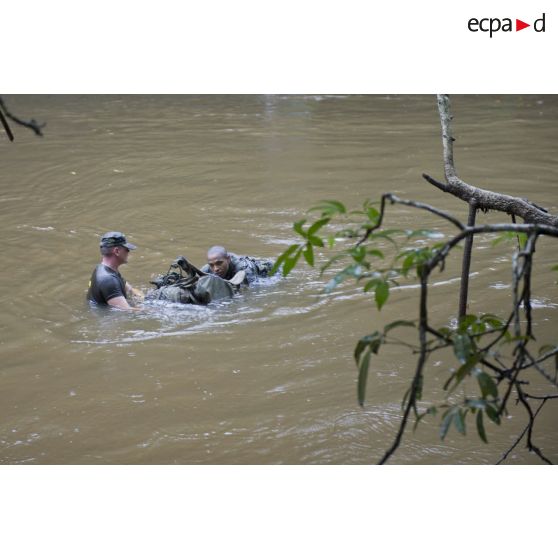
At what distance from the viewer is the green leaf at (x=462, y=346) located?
234cm

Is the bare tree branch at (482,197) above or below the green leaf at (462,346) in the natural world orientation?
above

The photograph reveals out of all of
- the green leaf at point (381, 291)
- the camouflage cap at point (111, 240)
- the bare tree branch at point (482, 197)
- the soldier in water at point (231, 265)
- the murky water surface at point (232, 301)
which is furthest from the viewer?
the soldier in water at point (231, 265)

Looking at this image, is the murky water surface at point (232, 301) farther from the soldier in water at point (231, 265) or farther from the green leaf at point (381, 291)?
the green leaf at point (381, 291)

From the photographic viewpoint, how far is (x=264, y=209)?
10.1m

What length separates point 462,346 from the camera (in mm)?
2355

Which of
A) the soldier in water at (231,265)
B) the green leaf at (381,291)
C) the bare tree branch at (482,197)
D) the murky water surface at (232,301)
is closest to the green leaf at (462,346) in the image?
the green leaf at (381,291)

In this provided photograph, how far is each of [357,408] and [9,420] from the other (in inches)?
87.0

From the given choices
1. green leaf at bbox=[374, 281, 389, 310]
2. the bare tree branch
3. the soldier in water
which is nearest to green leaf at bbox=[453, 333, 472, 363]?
green leaf at bbox=[374, 281, 389, 310]

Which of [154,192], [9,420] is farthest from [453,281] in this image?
[154,192]

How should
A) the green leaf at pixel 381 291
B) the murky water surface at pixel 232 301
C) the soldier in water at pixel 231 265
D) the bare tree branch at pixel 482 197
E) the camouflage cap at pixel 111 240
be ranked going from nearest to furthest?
the green leaf at pixel 381 291
the bare tree branch at pixel 482 197
the murky water surface at pixel 232 301
the camouflage cap at pixel 111 240
the soldier in water at pixel 231 265

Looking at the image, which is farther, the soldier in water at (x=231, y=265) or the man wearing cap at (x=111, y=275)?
the soldier in water at (x=231, y=265)

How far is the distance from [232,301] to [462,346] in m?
4.73

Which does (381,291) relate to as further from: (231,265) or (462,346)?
(231,265)

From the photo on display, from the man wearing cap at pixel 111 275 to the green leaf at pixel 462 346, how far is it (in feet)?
15.6
